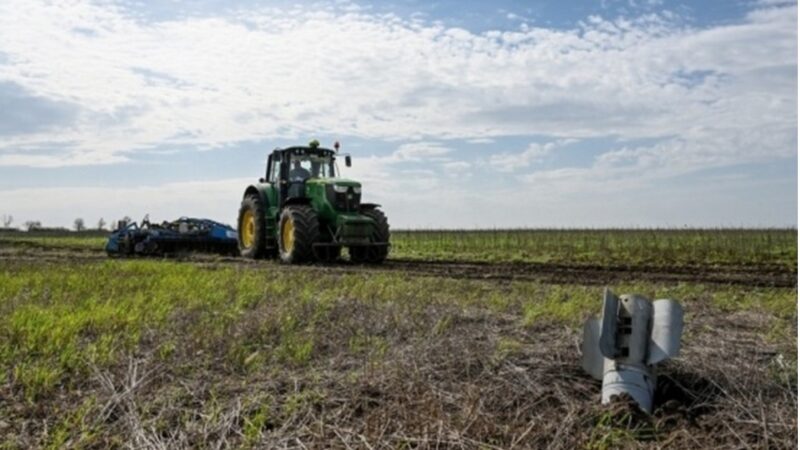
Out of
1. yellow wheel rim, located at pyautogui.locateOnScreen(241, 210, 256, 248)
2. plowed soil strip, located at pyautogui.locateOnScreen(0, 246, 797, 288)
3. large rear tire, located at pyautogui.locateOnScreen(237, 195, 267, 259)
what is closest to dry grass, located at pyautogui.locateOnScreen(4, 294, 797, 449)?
plowed soil strip, located at pyautogui.locateOnScreen(0, 246, 797, 288)

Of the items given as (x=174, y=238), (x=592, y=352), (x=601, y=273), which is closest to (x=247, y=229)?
(x=174, y=238)

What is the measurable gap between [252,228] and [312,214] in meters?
3.45

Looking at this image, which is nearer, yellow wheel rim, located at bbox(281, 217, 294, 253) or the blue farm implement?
yellow wheel rim, located at bbox(281, 217, 294, 253)

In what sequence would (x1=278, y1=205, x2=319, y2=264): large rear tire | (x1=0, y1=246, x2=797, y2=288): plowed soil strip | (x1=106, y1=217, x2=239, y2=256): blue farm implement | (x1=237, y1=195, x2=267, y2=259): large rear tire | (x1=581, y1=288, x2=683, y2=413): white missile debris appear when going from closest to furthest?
(x1=581, y1=288, x2=683, y2=413): white missile debris, (x1=0, y1=246, x2=797, y2=288): plowed soil strip, (x1=278, y1=205, x2=319, y2=264): large rear tire, (x1=237, y1=195, x2=267, y2=259): large rear tire, (x1=106, y1=217, x2=239, y2=256): blue farm implement

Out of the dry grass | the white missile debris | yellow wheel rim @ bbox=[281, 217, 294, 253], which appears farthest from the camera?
yellow wheel rim @ bbox=[281, 217, 294, 253]

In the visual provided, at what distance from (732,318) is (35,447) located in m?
5.86

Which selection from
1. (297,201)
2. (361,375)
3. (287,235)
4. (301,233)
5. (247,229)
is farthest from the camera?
(247,229)

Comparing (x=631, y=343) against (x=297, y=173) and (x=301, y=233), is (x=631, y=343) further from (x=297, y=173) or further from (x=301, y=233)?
(x=297, y=173)

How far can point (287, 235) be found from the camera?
56.9 ft

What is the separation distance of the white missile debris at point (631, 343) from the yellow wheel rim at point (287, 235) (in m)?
12.6

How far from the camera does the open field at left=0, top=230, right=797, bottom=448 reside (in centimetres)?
389

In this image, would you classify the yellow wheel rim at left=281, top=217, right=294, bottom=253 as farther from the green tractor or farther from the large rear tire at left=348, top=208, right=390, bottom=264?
the large rear tire at left=348, top=208, right=390, bottom=264

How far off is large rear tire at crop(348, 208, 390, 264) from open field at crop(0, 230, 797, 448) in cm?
836

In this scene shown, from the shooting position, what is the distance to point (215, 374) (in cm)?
494
